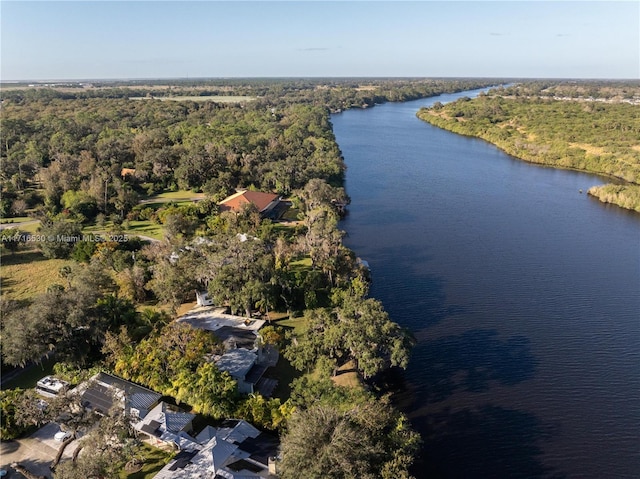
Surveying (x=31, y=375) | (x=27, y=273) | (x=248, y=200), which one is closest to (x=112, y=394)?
(x=31, y=375)

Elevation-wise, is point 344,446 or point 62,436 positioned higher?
point 344,446

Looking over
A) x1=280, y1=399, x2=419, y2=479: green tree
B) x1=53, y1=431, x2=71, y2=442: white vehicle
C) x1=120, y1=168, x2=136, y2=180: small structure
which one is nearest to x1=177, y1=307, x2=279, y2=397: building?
x1=280, y1=399, x2=419, y2=479: green tree

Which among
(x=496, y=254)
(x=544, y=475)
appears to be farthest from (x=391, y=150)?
(x=544, y=475)

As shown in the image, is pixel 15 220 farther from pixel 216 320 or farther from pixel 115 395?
pixel 115 395

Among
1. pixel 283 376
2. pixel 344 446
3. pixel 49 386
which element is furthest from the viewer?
pixel 283 376

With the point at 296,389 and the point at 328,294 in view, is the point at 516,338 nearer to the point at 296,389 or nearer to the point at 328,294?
the point at 328,294

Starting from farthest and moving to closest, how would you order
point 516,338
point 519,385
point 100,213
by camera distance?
1. point 100,213
2. point 516,338
3. point 519,385
